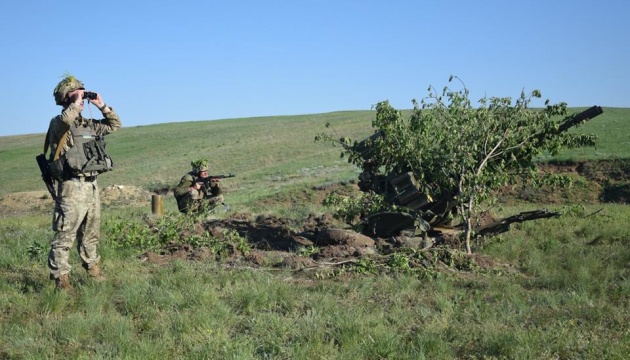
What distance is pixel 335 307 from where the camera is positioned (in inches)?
245

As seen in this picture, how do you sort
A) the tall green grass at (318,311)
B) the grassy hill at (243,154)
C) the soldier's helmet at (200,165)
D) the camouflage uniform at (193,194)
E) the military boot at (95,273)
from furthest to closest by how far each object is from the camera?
the grassy hill at (243,154) → the soldier's helmet at (200,165) → the camouflage uniform at (193,194) → the military boot at (95,273) → the tall green grass at (318,311)

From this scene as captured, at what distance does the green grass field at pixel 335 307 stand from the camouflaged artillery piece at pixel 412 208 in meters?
0.81

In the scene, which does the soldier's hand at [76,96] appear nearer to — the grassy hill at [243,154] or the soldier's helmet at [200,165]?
the soldier's helmet at [200,165]

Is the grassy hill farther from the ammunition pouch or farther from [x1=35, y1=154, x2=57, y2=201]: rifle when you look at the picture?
the ammunition pouch

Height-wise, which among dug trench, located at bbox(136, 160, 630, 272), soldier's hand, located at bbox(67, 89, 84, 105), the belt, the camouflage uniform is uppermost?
soldier's hand, located at bbox(67, 89, 84, 105)

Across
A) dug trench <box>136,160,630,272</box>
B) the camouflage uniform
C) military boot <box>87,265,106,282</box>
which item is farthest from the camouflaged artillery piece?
military boot <box>87,265,106,282</box>

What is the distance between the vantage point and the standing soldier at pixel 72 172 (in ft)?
Answer: 22.6

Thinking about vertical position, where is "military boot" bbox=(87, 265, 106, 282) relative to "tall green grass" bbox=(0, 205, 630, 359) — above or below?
above

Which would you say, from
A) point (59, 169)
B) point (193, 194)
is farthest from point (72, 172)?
point (193, 194)

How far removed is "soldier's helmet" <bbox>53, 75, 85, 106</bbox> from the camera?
699cm

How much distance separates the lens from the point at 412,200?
9719mm

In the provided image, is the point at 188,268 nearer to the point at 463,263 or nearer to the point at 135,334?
the point at 135,334

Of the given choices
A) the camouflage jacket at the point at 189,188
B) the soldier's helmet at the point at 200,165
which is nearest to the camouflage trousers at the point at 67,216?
the camouflage jacket at the point at 189,188

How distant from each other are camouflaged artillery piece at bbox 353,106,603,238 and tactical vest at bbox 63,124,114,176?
4385 mm
